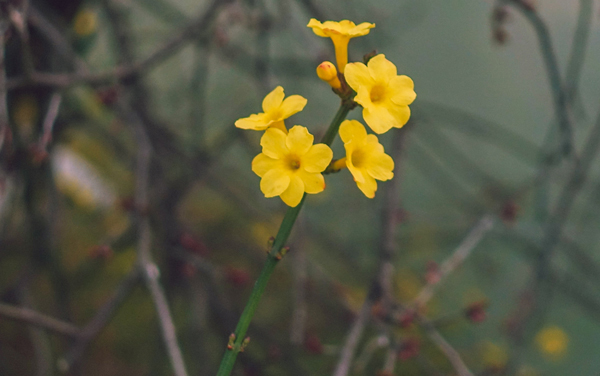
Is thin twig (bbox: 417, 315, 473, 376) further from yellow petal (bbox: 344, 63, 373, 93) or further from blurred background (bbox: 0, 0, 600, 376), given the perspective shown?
yellow petal (bbox: 344, 63, 373, 93)

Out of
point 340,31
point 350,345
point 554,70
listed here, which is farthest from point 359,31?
point 554,70

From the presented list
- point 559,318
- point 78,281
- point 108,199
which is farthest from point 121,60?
point 559,318

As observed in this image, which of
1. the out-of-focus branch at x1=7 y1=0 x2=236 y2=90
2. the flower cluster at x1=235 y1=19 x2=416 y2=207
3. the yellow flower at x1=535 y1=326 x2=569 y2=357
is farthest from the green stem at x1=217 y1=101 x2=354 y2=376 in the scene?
the yellow flower at x1=535 y1=326 x2=569 y2=357

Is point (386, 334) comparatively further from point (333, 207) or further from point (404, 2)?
point (404, 2)

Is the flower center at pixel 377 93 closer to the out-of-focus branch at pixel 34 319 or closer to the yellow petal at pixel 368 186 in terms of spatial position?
the yellow petal at pixel 368 186

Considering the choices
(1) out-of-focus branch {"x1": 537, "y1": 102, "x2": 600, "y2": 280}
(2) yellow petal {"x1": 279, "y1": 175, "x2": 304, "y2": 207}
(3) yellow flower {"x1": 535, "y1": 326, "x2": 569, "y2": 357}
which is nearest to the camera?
(2) yellow petal {"x1": 279, "y1": 175, "x2": 304, "y2": 207}

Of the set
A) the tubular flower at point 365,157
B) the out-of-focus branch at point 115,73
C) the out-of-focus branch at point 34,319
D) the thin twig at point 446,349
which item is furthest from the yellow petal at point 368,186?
the out-of-focus branch at point 115,73

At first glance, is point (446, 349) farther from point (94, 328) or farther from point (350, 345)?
point (94, 328)
